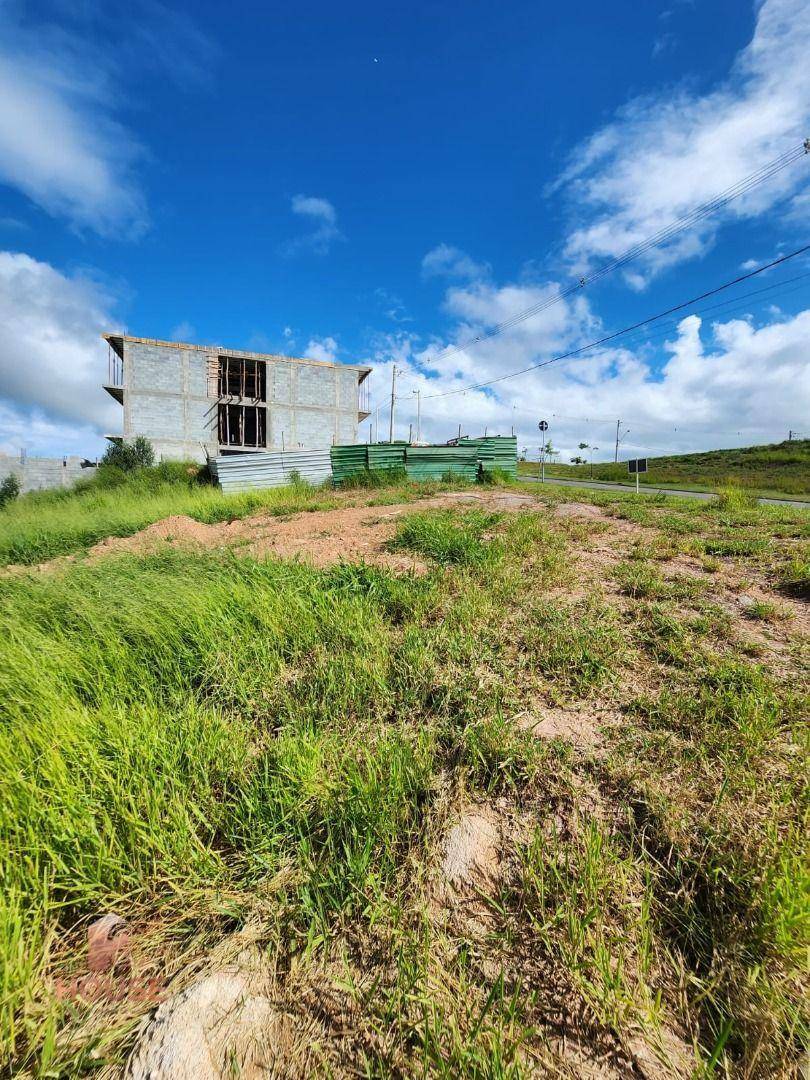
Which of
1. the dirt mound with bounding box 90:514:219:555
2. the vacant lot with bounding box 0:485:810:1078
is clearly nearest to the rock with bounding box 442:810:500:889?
the vacant lot with bounding box 0:485:810:1078

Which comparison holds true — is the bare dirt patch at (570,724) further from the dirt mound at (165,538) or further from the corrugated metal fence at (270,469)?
the corrugated metal fence at (270,469)

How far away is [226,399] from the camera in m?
23.8

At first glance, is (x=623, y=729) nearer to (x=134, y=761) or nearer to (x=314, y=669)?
(x=314, y=669)

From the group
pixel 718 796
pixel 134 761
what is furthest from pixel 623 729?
pixel 134 761

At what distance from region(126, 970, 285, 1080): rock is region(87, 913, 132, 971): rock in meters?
0.23

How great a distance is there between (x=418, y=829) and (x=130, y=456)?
23779mm

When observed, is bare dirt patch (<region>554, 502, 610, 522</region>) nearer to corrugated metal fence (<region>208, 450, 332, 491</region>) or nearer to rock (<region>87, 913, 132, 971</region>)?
rock (<region>87, 913, 132, 971</region>)

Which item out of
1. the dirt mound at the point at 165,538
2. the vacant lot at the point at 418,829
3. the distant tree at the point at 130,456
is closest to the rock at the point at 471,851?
the vacant lot at the point at 418,829

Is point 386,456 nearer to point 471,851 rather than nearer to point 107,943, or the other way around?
point 471,851

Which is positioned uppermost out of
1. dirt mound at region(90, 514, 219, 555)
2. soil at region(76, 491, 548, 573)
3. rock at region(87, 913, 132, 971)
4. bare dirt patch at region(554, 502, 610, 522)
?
bare dirt patch at region(554, 502, 610, 522)

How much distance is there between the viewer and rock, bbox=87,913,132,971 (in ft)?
3.75

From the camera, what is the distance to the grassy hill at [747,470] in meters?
25.1

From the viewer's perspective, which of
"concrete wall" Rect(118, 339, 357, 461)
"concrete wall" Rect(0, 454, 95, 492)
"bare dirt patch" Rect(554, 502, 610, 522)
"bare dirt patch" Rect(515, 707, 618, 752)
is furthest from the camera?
"concrete wall" Rect(118, 339, 357, 461)

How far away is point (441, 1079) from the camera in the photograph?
0.89 metres
